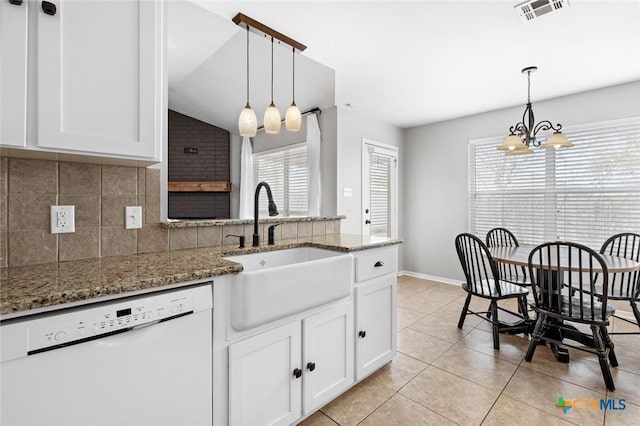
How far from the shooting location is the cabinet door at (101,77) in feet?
3.54

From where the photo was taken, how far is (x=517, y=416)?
1680 millimetres

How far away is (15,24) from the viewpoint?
1.00 metres

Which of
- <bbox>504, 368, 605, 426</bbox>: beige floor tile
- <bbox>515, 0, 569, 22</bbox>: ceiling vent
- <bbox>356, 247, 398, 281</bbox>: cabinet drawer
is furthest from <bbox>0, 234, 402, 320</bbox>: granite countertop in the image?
<bbox>515, 0, 569, 22</bbox>: ceiling vent

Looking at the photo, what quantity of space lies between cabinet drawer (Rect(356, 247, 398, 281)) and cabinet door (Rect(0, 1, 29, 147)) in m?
1.61

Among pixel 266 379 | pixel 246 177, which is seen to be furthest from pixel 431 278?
pixel 266 379

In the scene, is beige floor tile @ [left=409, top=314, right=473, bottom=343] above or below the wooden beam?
below

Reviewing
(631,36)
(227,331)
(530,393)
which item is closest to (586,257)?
(530,393)

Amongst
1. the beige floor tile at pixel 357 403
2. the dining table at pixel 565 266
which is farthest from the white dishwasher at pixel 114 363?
the dining table at pixel 565 266

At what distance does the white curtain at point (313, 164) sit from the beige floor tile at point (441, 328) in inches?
59.4

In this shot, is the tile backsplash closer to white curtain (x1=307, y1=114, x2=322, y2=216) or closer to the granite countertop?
the granite countertop

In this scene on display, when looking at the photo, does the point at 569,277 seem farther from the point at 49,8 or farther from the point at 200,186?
the point at 49,8

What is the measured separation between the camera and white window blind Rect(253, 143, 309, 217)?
242 cm

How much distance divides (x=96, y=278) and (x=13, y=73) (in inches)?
28.9

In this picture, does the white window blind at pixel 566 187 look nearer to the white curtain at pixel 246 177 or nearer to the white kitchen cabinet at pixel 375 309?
the white kitchen cabinet at pixel 375 309
